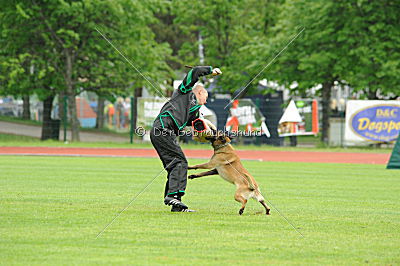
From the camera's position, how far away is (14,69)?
3500 centimetres

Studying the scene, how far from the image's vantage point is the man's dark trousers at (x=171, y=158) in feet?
34.2

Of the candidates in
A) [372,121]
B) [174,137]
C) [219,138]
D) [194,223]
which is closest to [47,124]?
[372,121]

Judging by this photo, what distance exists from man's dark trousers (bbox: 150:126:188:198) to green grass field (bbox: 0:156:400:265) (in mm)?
397

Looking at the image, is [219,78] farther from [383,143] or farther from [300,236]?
[300,236]

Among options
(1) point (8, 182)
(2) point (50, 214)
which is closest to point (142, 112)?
(1) point (8, 182)

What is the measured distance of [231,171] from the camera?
10336mm

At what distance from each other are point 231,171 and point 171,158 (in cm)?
87

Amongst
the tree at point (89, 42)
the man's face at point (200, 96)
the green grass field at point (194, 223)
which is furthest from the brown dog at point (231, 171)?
the tree at point (89, 42)

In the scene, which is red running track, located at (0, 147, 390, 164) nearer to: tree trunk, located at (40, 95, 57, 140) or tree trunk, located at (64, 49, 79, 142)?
tree trunk, located at (64, 49, 79, 142)

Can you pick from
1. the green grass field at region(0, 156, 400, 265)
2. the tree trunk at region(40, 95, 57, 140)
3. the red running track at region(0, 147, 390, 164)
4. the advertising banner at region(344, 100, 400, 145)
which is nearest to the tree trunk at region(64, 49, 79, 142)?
the tree trunk at region(40, 95, 57, 140)

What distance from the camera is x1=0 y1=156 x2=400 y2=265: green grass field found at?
7262 mm

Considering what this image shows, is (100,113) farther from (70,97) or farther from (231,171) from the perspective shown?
(231,171)

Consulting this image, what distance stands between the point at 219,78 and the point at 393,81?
34.9 feet

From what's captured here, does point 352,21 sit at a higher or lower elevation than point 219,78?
higher
